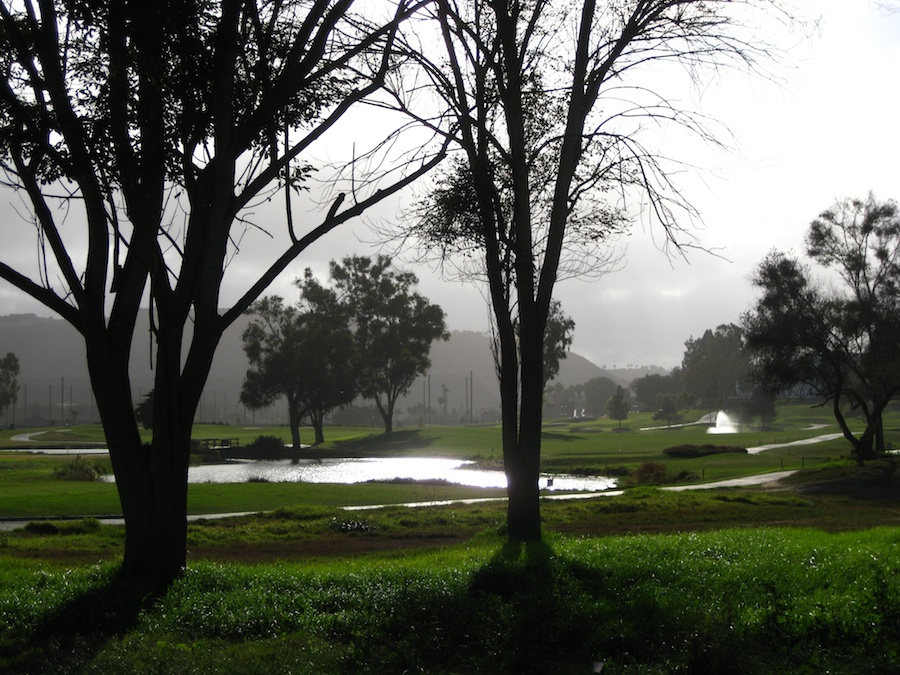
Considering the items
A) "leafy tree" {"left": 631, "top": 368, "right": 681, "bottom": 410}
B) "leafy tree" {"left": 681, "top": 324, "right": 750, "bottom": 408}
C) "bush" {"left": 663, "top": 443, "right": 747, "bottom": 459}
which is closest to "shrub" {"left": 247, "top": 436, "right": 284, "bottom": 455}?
Result: "bush" {"left": 663, "top": 443, "right": 747, "bottom": 459}

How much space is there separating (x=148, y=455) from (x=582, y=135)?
6925 mm

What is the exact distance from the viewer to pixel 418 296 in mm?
84812

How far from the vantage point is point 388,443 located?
78.8m

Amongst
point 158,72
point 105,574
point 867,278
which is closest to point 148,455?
point 105,574

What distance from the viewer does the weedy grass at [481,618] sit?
5.86 meters

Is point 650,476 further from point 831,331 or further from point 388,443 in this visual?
point 388,443

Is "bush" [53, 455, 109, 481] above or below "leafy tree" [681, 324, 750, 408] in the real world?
below

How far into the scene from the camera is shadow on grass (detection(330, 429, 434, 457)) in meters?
73.8

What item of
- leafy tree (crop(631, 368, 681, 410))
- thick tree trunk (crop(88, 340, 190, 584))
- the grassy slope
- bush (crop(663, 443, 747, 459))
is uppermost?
leafy tree (crop(631, 368, 681, 410))

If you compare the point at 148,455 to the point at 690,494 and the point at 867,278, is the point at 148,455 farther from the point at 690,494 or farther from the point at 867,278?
the point at 867,278

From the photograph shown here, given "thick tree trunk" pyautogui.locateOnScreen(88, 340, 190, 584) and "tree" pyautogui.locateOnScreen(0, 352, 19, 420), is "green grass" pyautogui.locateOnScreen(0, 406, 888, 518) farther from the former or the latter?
"tree" pyautogui.locateOnScreen(0, 352, 19, 420)

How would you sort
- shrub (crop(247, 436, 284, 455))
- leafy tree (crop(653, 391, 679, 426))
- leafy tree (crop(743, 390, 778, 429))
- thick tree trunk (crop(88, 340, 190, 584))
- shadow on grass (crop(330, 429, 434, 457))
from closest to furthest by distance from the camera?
thick tree trunk (crop(88, 340, 190, 584)) → shrub (crop(247, 436, 284, 455)) → shadow on grass (crop(330, 429, 434, 457)) → leafy tree (crop(743, 390, 778, 429)) → leafy tree (crop(653, 391, 679, 426))

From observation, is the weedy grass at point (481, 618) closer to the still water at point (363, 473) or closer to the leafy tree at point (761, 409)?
the still water at point (363, 473)

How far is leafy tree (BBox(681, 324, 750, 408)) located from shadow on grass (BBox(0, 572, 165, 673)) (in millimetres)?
156240
